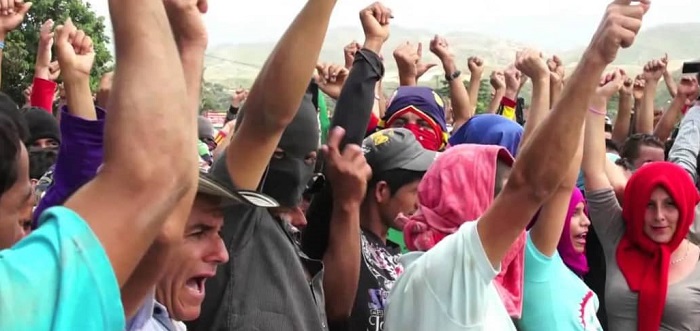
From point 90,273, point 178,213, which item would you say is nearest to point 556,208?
point 178,213

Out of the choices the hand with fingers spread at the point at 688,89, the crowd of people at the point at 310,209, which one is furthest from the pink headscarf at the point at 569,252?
the hand with fingers spread at the point at 688,89

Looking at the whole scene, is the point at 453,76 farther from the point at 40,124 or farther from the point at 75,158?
the point at 75,158

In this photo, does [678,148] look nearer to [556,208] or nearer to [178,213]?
[556,208]

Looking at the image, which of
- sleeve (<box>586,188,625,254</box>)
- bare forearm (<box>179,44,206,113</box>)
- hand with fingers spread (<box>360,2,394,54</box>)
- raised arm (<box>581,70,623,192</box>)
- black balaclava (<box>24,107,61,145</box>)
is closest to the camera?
bare forearm (<box>179,44,206,113</box>)

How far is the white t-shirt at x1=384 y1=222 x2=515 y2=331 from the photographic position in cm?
206

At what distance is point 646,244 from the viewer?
3572 mm

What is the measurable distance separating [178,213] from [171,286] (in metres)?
0.50

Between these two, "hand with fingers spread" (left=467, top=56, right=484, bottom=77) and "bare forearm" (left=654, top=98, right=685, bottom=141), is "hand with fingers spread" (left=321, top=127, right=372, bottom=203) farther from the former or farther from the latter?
"bare forearm" (left=654, top=98, right=685, bottom=141)

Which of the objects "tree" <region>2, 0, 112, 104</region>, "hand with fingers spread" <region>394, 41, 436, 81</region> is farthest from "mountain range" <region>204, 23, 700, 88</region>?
"tree" <region>2, 0, 112, 104</region>

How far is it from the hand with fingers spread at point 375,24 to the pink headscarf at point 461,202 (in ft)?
2.95

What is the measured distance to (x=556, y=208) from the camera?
2.70 metres

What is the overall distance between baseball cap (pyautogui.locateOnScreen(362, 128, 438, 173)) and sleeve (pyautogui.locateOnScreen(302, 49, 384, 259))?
11 centimetres

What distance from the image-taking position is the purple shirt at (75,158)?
1984mm

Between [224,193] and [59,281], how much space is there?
0.72 m
